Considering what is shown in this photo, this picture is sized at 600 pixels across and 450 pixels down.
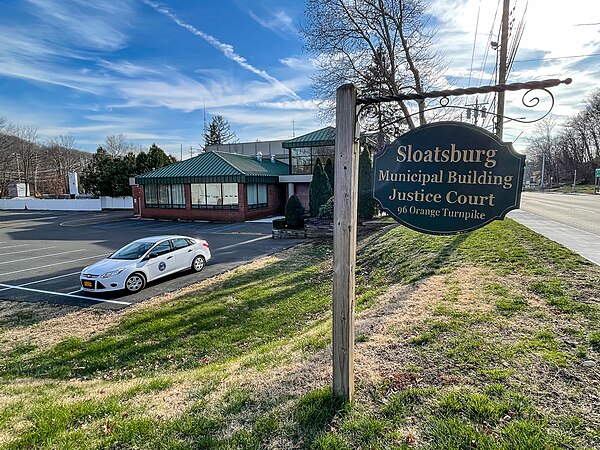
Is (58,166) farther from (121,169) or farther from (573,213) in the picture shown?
(573,213)

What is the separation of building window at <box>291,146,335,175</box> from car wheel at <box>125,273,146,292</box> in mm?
19642

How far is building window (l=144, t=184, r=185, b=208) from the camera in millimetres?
27362

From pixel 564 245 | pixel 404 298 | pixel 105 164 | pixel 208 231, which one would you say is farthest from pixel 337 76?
pixel 105 164

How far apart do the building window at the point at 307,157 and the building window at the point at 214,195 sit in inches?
243

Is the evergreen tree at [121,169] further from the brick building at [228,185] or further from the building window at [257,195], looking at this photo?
the building window at [257,195]

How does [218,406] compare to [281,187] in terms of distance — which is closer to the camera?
[218,406]

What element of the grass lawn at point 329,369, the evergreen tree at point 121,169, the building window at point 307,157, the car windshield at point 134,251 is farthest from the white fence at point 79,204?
the grass lawn at point 329,369

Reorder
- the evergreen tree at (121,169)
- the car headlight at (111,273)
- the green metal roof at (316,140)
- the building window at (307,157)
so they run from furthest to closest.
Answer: the evergreen tree at (121,169) → the building window at (307,157) → the green metal roof at (316,140) → the car headlight at (111,273)

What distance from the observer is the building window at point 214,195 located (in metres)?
25.4

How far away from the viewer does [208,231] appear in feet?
68.6

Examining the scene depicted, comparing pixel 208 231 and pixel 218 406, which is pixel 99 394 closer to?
pixel 218 406

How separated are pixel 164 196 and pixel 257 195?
8.13 m

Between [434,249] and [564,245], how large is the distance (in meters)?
2.75

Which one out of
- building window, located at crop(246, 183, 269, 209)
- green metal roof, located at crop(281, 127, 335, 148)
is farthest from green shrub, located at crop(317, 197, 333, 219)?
green metal roof, located at crop(281, 127, 335, 148)
